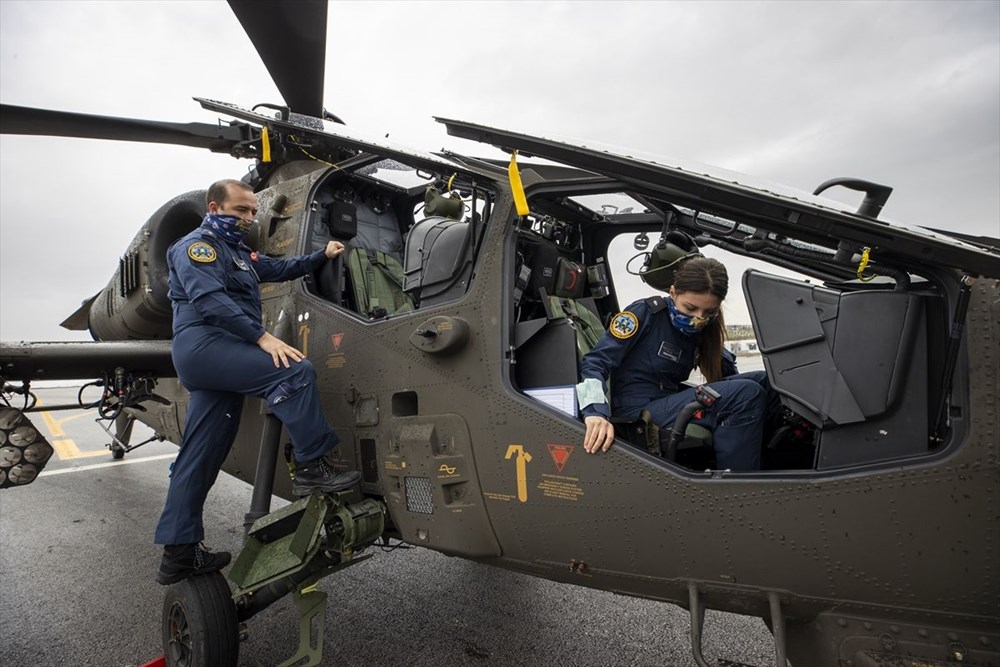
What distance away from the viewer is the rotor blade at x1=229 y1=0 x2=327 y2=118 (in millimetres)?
2361

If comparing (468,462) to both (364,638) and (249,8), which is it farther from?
(249,8)

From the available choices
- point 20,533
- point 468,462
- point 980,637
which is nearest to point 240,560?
point 468,462

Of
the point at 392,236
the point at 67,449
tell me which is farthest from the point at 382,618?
the point at 67,449

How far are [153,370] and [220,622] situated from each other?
223 cm

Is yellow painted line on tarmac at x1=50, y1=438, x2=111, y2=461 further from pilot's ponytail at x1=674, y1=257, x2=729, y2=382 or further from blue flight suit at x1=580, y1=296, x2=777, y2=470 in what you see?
pilot's ponytail at x1=674, y1=257, x2=729, y2=382

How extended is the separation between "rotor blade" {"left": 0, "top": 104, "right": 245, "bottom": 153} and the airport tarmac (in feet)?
9.84

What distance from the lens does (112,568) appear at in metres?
4.34

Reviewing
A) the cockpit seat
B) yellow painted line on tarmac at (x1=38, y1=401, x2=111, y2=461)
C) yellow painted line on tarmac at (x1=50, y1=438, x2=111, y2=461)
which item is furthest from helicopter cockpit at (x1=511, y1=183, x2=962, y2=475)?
yellow painted line on tarmac at (x1=50, y1=438, x2=111, y2=461)

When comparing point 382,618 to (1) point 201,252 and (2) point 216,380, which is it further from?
(1) point 201,252

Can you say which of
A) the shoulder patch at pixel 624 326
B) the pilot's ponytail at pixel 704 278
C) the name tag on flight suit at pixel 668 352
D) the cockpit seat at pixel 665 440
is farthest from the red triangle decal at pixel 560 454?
the pilot's ponytail at pixel 704 278

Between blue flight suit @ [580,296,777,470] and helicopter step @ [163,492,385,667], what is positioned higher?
blue flight suit @ [580,296,777,470]

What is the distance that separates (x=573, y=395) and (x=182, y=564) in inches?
83.6

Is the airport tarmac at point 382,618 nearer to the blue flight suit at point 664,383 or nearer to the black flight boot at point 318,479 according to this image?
the black flight boot at point 318,479

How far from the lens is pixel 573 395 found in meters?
2.23
